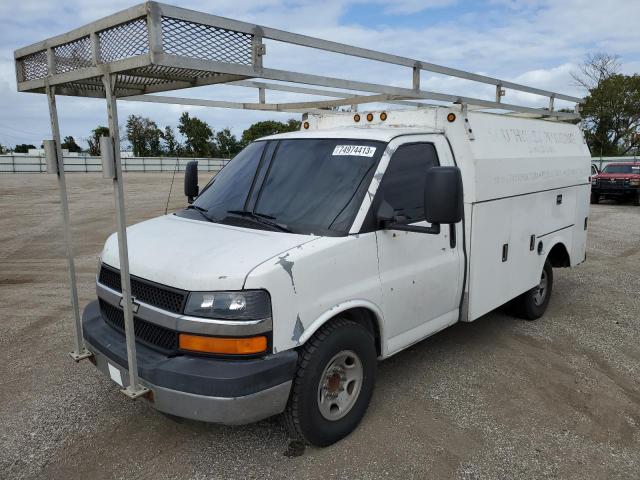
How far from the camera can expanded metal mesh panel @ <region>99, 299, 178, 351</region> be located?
115 inches

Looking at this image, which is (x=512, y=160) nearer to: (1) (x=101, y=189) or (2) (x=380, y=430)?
(2) (x=380, y=430)

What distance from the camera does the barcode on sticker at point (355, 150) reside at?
11.8 ft

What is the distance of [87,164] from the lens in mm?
47094

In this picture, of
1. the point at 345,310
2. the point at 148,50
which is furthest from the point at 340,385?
the point at 148,50

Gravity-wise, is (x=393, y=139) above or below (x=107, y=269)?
above

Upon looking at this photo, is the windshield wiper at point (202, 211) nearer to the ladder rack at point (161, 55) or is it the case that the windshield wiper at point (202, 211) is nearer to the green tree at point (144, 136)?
the ladder rack at point (161, 55)

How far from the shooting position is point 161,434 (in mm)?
3432

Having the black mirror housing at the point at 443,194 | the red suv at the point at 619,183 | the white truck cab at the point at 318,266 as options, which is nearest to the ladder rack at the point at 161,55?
the white truck cab at the point at 318,266

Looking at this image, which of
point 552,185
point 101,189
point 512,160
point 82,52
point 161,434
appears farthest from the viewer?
point 101,189

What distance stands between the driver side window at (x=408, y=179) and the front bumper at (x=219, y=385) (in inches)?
53.4

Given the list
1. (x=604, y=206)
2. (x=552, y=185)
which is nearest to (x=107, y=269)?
A: (x=552, y=185)

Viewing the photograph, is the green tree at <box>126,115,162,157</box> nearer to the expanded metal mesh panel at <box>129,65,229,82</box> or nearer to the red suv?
the red suv

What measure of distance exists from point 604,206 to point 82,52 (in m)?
20.5

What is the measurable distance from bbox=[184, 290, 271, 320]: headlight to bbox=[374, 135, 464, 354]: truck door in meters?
0.99
